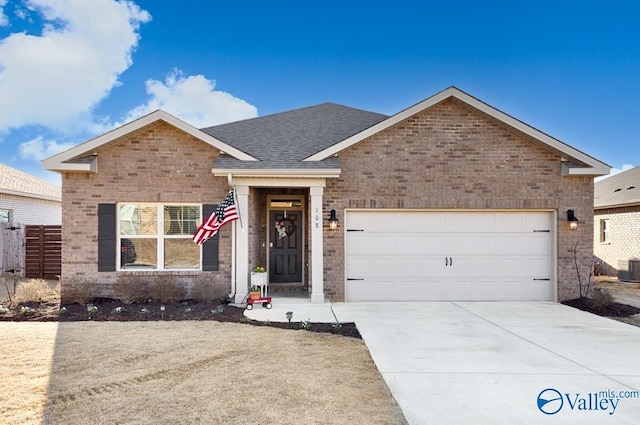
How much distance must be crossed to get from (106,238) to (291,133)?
5631mm

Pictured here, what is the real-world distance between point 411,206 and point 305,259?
3674 millimetres

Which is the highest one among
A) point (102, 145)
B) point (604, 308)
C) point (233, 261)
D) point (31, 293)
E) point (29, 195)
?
point (102, 145)

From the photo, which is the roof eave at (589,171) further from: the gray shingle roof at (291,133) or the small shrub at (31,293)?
the small shrub at (31,293)

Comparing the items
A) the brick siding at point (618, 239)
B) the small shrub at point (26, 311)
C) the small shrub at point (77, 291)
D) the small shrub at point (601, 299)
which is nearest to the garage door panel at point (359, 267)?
the small shrub at point (601, 299)

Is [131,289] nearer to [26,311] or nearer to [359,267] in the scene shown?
[26,311]

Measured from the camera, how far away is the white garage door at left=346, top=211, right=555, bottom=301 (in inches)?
379

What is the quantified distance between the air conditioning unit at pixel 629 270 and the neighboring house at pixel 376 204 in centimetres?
649

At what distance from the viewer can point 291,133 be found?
1168 cm

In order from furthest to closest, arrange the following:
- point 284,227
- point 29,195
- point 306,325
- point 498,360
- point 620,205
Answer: point 29,195 → point 620,205 → point 284,227 → point 306,325 → point 498,360

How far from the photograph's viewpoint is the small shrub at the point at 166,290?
901 cm

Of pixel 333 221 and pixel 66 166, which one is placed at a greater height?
pixel 66 166

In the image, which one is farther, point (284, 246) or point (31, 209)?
point (31, 209)

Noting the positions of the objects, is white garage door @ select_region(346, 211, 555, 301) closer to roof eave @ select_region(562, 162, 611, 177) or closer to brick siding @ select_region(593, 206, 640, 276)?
roof eave @ select_region(562, 162, 611, 177)

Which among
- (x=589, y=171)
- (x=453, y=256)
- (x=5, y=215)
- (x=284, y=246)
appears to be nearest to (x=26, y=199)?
(x=5, y=215)
